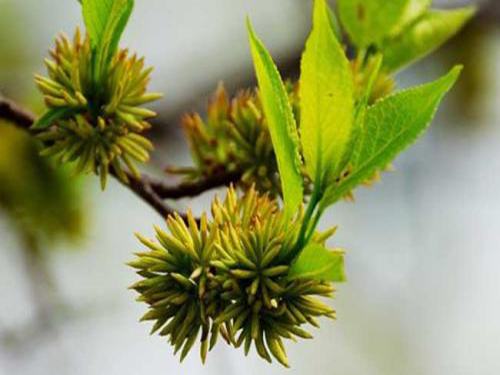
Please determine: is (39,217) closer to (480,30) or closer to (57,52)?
(57,52)

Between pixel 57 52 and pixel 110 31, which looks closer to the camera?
pixel 110 31

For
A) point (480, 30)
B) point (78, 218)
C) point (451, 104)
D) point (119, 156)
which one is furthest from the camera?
point (451, 104)

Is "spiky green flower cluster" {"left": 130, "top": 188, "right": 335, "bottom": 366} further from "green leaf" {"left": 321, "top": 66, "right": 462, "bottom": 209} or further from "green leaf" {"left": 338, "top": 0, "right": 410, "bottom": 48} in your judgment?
"green leaf" {"left": 338, "top": 0, "right": 410, "bottom": 48}

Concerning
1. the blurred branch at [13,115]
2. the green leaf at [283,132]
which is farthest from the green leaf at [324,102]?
the blurred branch at [13,115]

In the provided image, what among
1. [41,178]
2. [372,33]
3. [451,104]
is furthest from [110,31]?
[451,104]

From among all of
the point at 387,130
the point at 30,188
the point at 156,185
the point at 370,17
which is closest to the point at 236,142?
the point at 156,185
